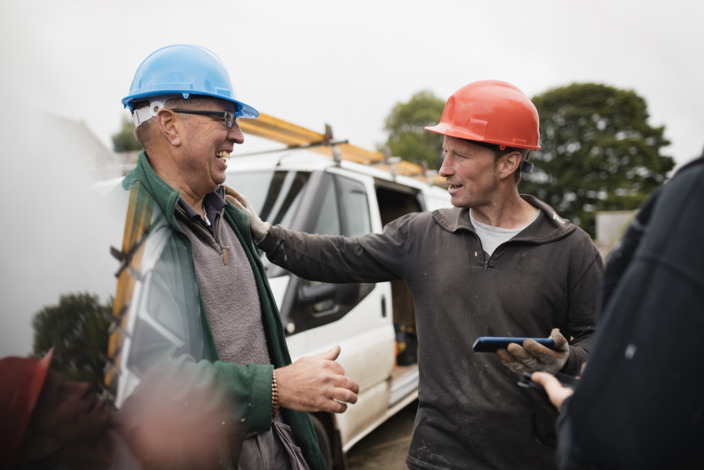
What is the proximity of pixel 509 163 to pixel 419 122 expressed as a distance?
4264 cm

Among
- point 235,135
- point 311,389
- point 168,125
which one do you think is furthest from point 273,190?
point 311,389

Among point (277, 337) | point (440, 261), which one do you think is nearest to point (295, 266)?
point (277, 337)

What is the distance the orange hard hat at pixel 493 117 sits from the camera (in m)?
2.21

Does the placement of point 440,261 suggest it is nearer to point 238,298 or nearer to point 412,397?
point 238,298

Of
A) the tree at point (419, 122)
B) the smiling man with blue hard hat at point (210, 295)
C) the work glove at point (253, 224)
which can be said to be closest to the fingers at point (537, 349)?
the smiling man with blue hard hat at point (210, 295)

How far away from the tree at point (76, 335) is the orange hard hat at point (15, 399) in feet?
0.10

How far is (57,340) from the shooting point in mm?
898

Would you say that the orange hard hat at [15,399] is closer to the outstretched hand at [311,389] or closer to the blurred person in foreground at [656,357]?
the outstretched hand at [311,389]

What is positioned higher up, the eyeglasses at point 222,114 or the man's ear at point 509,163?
the eyeglasses at point 222,114

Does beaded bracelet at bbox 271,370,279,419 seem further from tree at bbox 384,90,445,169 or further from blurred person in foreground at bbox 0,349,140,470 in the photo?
tree at bbox 384,90,445,169

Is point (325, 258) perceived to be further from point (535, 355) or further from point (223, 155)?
point (535, 355)

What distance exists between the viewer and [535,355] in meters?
1.72

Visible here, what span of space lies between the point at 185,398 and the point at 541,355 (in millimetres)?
1137

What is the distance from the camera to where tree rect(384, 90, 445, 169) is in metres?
40.1
